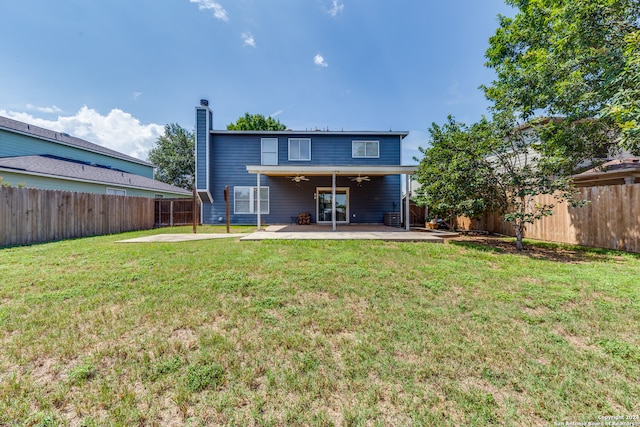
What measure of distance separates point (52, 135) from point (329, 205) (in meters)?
18.8

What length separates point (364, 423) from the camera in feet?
5.00

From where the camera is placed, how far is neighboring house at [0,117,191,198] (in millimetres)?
11375

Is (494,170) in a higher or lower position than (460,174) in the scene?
higher

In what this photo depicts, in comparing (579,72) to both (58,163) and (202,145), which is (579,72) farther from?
(58,163)

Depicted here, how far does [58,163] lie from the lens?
14.2 m

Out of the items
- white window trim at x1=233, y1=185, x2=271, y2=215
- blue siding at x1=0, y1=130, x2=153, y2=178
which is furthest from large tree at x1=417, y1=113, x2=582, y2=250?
blue siding at x1=0, y1=130, x2=153, y2=178

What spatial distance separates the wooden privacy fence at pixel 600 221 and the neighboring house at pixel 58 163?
60.7 feet

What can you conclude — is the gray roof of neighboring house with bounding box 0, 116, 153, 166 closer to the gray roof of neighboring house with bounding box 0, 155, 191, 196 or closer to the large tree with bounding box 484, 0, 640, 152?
the gray roof of neighboring house with bounding box 0, 155, 191, 196

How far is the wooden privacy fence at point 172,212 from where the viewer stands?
562 inches

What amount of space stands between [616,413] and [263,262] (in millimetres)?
4500

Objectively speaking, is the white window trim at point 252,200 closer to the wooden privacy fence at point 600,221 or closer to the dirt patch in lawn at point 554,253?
the dirt patch in lawn at point 554,253

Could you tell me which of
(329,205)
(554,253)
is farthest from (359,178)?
(554,253)

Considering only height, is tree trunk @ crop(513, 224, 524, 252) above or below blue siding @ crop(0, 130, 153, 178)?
below

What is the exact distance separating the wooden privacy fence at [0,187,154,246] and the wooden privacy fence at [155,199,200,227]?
2259 millimetres
